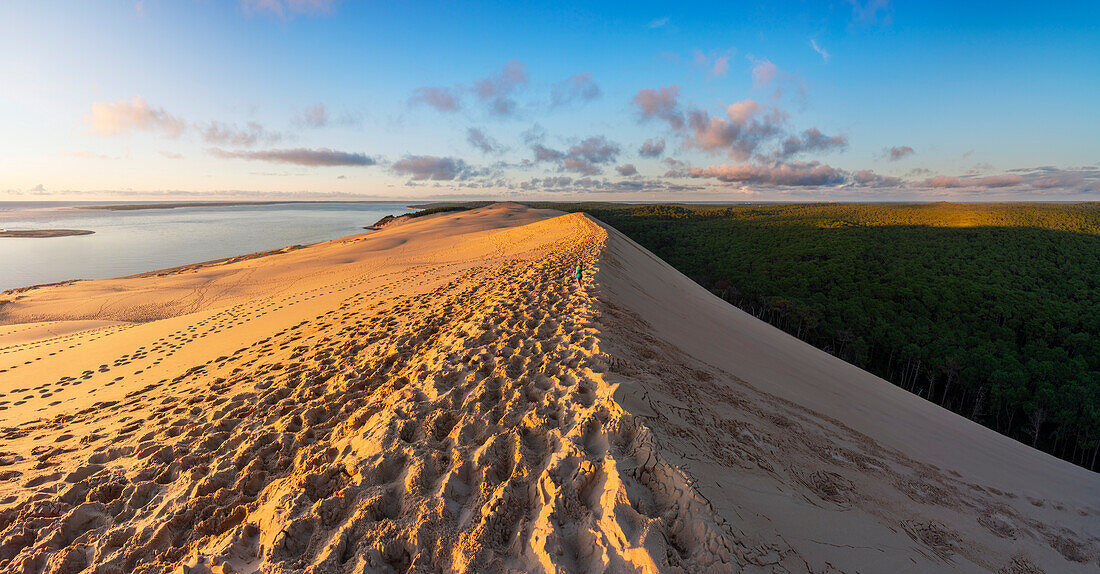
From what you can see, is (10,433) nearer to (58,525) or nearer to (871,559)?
(58,525)

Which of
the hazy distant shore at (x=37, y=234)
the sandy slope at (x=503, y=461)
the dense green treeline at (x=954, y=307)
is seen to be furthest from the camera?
the hazy distant shore at (x=37, y=234)

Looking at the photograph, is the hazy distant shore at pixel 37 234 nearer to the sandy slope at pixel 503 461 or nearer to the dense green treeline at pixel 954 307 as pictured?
the sandy slope at pixel 503 461

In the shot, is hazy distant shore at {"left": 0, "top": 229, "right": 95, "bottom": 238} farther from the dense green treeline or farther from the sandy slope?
the dense green treeline

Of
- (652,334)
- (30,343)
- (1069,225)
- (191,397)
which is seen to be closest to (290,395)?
(191,397)

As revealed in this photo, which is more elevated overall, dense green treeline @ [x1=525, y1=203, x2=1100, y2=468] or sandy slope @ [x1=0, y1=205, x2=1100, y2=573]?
sandy slope @ [x1=0, y1=205, x2=1100, y2=573]

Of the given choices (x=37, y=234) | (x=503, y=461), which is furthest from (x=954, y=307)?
(x=37, y=234)

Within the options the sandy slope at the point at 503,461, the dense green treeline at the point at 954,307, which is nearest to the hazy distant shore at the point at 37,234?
the sandy slope at the point at 503,461

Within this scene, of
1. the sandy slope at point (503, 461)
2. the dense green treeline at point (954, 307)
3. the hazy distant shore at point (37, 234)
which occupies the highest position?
the hazy distant shore at point (37, 234)

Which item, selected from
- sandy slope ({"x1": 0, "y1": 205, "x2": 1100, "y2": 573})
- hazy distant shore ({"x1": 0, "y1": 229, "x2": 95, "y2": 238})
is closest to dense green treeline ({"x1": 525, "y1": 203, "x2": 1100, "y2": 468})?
sandy slope ({"x1": 0, "y1": 205, "x2": 1100, "y2": 573})
